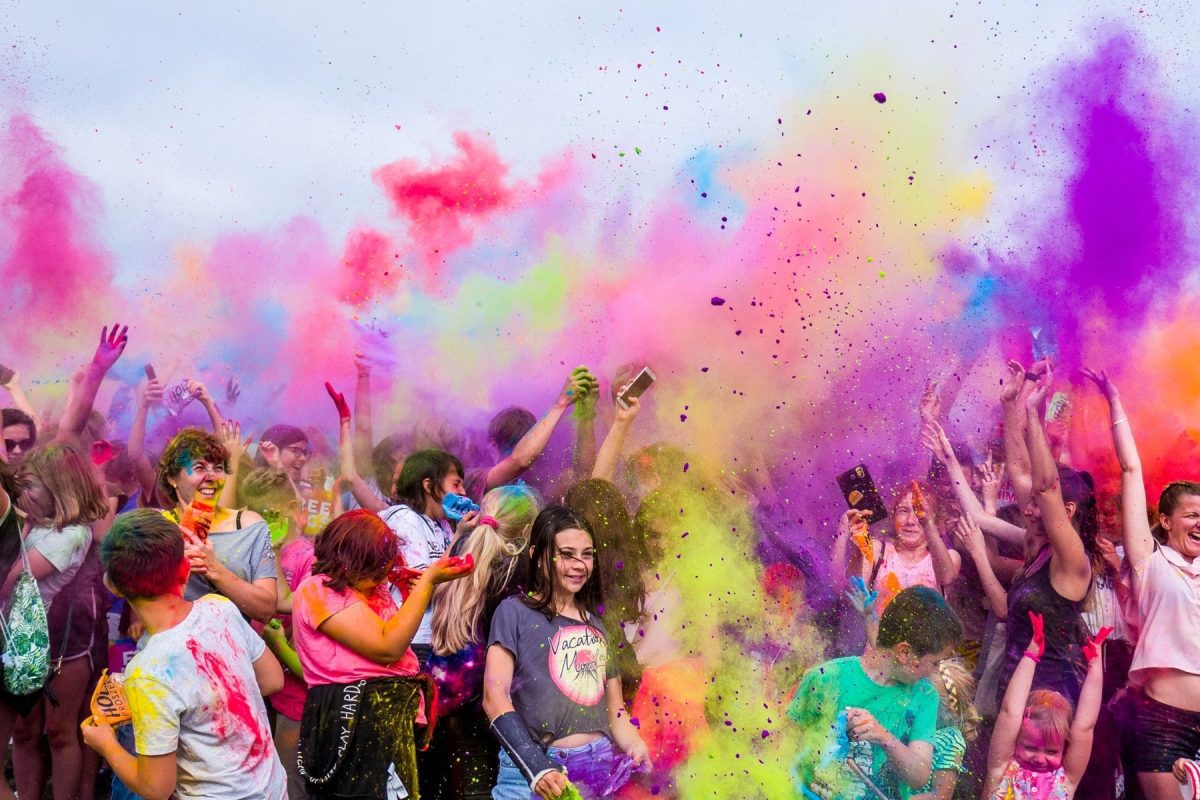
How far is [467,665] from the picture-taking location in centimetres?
424

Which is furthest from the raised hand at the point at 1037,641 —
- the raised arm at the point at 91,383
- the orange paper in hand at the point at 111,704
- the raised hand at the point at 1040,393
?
the raised arm at the point at 91,383

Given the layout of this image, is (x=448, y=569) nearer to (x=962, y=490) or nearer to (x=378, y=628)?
(x=378, y=628)

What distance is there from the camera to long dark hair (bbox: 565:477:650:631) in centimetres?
449

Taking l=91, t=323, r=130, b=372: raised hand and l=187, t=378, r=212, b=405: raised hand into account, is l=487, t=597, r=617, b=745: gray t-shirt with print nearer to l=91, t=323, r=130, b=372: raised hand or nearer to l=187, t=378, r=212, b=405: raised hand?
l=187, t=378, r=212, b=405: raised hand

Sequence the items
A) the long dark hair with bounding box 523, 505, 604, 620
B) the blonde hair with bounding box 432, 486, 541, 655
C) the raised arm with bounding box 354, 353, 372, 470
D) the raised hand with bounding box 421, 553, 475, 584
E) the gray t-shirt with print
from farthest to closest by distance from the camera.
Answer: the raised arm with bounding box 354, 353, 372, 470, the blonde hair with bounding box 432, 486, 541, 655, the long dark hair with bounding box 523, 505, 604, 620, the gray t-shirt with print, the raised hand with bounding box 421, 553, 475, 584

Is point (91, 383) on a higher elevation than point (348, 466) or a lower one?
higher

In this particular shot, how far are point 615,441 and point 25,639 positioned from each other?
2204 mm

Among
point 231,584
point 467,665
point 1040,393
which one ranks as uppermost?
point 1040,393

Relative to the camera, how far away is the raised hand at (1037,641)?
4.51 meters

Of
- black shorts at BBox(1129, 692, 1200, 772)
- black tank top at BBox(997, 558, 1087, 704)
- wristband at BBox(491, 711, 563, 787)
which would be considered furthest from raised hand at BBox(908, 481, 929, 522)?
wristband at BBox(491, 711, 563, 787)

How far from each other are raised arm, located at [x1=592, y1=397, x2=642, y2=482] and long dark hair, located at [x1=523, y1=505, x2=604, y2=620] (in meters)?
0.43

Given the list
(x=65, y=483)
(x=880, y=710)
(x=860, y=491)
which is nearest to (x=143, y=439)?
→ (x=65, y=483)

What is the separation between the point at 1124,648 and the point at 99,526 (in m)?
3.94

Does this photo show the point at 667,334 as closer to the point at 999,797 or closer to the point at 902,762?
the point at 902,762
